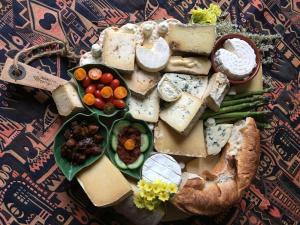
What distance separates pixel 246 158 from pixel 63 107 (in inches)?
41.6

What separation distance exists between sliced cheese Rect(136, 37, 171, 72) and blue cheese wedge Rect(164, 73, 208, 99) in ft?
0.31

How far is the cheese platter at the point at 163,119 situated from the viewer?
9.14ft

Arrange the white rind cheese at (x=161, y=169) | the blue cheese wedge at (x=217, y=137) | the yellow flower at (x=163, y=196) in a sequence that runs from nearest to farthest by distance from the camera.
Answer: the yellow flower at (x=163, y=196) < the white rind cheese at (x=161, y=169) < the blue cheese wedge at (x=217, y=137)

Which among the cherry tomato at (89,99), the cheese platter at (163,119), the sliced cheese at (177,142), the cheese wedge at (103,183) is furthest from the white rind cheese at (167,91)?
the cheese wedge at (103,183)

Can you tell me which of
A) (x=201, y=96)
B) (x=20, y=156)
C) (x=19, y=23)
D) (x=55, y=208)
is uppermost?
(x=19, y=23)

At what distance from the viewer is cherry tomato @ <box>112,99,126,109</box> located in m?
2.87

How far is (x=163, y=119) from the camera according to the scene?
2.95m

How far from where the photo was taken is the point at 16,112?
3.07 m

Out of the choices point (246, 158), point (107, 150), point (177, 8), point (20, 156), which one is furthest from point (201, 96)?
point (20, 156)

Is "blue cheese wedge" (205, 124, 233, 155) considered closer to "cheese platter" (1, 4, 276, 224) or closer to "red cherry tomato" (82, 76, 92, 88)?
"cheese platter" (1, 4, 276, 224)

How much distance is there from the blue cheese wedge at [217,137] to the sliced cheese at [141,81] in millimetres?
427

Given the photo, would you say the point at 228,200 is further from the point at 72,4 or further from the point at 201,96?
the point at 72,4

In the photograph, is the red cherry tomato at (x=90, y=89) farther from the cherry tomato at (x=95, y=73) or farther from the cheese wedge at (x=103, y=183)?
the cheese wedge at (x=103, y=183)

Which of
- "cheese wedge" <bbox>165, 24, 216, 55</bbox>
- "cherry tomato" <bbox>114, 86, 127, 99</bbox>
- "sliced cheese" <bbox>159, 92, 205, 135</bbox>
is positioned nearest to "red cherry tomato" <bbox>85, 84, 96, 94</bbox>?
"cherry tomato" <bbox>114, 86, 127, 99</bbox>
